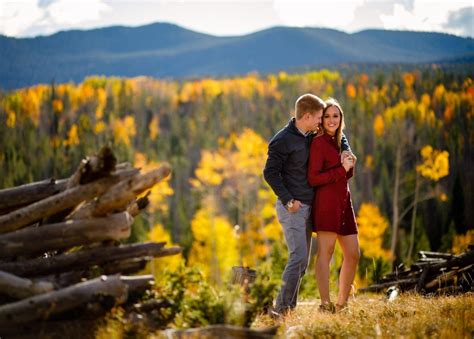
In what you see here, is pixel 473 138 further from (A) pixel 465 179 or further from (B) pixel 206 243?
(B) pixel 206 243

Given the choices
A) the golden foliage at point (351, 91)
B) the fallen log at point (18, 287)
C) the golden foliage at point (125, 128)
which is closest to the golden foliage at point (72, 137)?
the golden foliage at point (125, 128)

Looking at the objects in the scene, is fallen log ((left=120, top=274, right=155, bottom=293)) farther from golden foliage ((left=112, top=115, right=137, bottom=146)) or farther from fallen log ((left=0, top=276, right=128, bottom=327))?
golden foliage ((left=112, top=115, right=137, bottom=146))

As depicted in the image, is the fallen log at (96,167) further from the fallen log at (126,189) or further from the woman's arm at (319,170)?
the woman's arm at (319,170)

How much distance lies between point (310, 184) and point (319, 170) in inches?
7.9

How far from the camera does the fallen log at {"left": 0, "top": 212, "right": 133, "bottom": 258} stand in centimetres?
634

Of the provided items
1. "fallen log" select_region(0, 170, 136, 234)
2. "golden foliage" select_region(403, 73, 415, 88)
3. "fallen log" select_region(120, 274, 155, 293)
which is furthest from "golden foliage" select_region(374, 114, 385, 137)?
"fallen log" select_region(120, 274, 155, 293)

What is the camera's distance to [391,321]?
641cm

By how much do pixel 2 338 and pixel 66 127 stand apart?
111912mm

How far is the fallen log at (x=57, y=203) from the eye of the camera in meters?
6.34

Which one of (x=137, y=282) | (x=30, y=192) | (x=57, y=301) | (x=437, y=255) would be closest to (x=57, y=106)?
(x=437, y=255)

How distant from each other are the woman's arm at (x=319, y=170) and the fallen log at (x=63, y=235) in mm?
2169

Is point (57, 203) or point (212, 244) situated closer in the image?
point (57, 203)

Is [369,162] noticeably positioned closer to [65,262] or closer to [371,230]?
[371,230]

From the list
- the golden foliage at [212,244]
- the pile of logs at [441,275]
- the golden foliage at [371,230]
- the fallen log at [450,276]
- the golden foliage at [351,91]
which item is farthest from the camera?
the golden foliage at [351,91]
